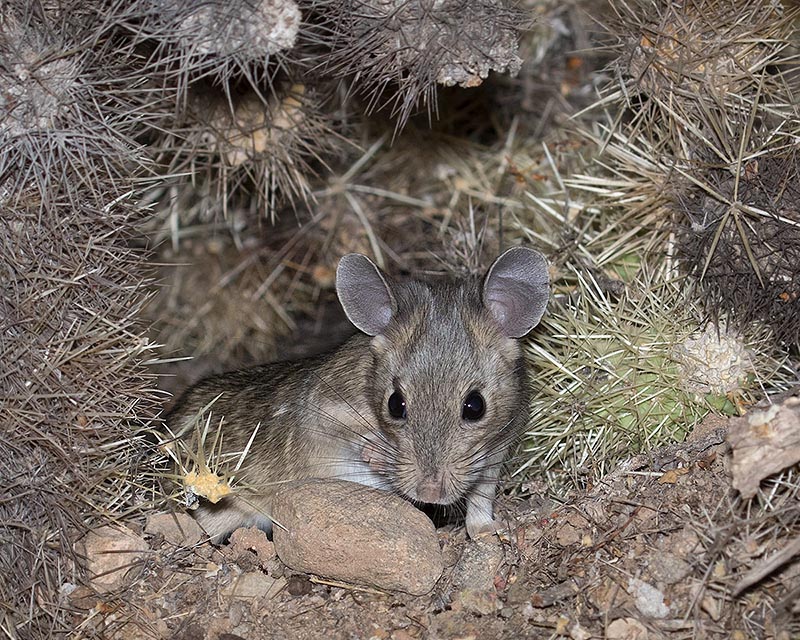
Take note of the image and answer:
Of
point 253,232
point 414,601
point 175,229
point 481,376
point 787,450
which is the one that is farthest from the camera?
point 253,232

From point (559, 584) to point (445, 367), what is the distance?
1.21 m

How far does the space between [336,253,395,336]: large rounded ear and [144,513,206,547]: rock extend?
1.38 meters

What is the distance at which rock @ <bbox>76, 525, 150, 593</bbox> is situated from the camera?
471 centimetres

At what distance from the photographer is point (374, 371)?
530cm

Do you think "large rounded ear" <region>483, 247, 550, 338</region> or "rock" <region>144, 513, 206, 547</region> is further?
"large rounded ear" <region>483, 247, 550, 338</region>

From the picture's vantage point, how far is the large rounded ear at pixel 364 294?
5.21 m

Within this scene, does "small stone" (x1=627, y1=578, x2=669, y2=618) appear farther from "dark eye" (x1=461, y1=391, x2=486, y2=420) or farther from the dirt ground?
"dark eye" (x1=461, y1=391, x2=486, y2=420)

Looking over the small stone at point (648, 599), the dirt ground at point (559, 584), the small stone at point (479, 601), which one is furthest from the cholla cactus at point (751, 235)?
the small stone at point (479, 601)

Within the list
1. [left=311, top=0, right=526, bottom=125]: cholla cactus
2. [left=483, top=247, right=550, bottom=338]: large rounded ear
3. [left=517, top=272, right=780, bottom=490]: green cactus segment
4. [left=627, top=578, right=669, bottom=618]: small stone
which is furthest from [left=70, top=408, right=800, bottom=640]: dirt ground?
[left=311, top=0, right=526, bottom=125]: cholla cactus

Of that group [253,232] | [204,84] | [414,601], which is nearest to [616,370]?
[414,601]

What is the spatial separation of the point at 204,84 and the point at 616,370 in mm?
2924

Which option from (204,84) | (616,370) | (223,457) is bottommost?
(223,457)

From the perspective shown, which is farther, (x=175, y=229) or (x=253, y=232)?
(x=253, y=232)

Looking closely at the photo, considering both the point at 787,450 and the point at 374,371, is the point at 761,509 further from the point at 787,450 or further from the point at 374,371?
the point at 374,371
